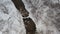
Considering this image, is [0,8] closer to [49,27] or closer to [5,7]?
[5,7]

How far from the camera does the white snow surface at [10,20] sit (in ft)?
4.33

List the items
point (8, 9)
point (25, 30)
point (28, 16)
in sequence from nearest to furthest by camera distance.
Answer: point (25, 30) → point (28, 16) → point (8, 9)

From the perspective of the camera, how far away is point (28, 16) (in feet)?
4.77

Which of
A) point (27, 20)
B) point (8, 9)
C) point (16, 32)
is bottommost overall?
point (16, 32)

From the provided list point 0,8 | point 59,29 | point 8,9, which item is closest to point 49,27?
point 59,29

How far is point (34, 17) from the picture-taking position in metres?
1.47

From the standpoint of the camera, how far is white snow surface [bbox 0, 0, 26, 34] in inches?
51.9

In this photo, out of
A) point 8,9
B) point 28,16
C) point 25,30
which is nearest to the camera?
point 25,30

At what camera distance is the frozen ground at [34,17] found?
131cm

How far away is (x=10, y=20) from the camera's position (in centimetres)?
145

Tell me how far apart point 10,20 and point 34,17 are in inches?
10.9

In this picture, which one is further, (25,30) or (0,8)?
(0,8)

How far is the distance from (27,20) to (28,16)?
0.32 feet

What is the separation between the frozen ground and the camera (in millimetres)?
1314
